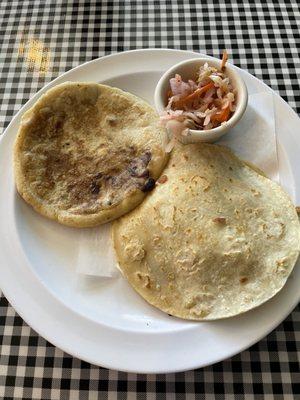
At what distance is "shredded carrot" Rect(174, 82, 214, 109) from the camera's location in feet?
5.56

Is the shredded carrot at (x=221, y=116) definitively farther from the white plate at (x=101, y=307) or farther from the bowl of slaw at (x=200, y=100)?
the white plate at (x=101, y=307)

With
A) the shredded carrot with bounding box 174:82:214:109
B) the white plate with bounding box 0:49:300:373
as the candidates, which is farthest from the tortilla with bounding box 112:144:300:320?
the shredded carrot with bounding box 174:82:214:109

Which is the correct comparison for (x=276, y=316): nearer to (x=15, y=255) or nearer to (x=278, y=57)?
(x=15, y=255)

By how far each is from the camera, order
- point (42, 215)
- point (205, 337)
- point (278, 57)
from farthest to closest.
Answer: point (278, 57)
point (42, 215)
point (205, 337)

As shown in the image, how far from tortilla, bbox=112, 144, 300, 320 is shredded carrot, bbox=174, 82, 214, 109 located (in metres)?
0.20

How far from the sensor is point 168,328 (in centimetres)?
140

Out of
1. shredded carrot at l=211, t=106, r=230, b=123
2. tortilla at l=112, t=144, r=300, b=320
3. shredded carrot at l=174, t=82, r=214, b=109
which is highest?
shredded carrot at l=174, t=82, r=214, b=109

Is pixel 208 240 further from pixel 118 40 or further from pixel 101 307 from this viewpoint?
pixel 118 40

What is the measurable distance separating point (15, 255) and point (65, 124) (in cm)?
55

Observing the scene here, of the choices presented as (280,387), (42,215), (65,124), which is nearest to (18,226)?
(42,215)

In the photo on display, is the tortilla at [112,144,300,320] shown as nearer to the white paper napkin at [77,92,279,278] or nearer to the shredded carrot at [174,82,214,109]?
the white paper napkin at [77,92,279,278]

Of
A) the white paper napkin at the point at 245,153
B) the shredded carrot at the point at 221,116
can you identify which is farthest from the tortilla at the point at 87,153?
the shredded carrot at the point at 221,116

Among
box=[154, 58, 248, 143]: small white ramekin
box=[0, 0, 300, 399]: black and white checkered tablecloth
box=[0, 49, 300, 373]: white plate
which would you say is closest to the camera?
box=[0, 49, 300, 373]: white plate

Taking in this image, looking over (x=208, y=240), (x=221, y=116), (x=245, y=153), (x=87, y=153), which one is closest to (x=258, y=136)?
(x=245, y=153)
